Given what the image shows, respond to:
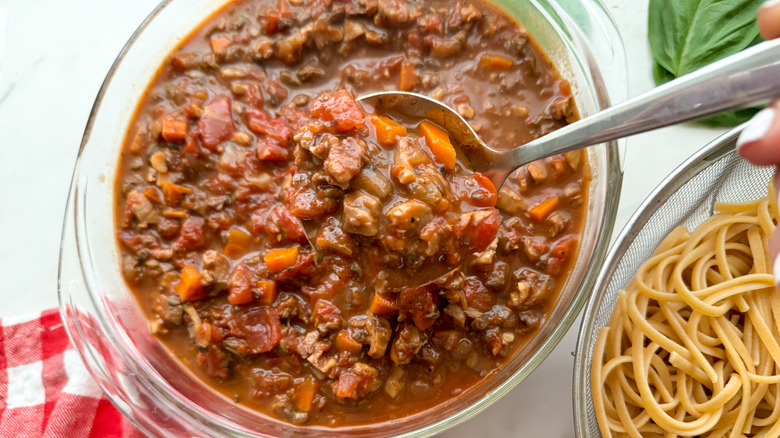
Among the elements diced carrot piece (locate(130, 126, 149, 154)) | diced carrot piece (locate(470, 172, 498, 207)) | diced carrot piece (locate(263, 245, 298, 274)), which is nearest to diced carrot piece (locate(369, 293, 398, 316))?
diced carrot piece (locate(263, 245, 298, 274))

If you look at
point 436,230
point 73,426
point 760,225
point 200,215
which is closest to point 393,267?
point 436,230

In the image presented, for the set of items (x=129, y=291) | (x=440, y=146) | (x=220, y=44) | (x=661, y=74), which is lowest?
(x=129, y=291)

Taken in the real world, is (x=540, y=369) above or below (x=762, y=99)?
below

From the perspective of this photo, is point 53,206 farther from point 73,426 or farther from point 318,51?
point 318,51

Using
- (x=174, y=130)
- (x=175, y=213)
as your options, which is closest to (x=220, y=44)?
(x=174, y=130)

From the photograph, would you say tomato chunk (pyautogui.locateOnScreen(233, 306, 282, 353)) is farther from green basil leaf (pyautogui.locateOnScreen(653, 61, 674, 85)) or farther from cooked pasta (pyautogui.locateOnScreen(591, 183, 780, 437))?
green basil leaf (pyautogui.locateOnScreen(653, 61, 674, 85))

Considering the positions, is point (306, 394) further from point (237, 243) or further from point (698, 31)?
point (698, 31)
